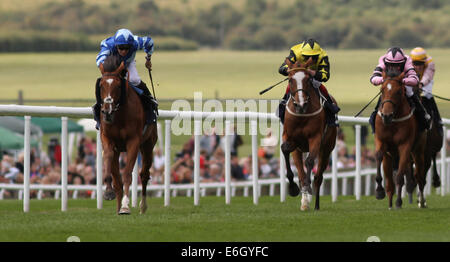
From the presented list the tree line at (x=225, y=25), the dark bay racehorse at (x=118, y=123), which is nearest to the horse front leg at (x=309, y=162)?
the dark bay racehorse at (x=118, y=123)

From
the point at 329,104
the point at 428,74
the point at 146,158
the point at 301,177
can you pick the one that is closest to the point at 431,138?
the point at 428,74

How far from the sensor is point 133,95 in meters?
8.63

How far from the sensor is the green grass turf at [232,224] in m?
6.66

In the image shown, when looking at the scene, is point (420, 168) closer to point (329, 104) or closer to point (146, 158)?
point (329, 104)

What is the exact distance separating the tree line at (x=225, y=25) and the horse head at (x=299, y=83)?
34.5 meters

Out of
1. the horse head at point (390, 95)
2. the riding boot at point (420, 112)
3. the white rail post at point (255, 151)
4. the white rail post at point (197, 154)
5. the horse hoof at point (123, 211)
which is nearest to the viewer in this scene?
the horse hoof at point (123, 211)

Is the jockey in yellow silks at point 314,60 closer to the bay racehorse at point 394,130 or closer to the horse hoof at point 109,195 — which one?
the bay racehorse at point 394,130

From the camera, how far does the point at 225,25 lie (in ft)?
176

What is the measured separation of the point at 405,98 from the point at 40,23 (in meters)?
43.4

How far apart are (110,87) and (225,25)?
45.8 meters

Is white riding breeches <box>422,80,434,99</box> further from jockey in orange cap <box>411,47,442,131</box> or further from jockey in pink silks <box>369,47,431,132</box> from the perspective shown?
jockey in pink silks <box>369,47,431,132</box>

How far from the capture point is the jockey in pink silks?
374 inches

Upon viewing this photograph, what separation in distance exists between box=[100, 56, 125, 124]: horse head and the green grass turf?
0.90m

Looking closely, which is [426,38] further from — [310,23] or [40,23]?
[40,23]
